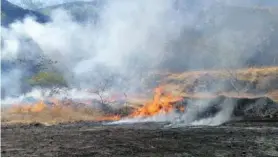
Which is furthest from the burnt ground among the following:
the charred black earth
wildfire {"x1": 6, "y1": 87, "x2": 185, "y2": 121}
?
wildfire {"x1": 6, "y1": 87, "x2": 185, "y2": 121}

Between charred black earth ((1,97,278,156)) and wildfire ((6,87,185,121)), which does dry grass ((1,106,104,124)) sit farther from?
charred black earth ((1,97,278,156))

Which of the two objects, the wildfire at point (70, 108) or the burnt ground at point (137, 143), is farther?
the wildfire at point (70, 108)

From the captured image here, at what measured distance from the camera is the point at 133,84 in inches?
7185

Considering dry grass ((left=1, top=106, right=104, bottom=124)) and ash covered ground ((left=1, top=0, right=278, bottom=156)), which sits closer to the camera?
ash covered ground ((left=1, top=0, right=278, bottom=156))

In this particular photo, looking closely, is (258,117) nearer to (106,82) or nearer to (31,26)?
(106,82)

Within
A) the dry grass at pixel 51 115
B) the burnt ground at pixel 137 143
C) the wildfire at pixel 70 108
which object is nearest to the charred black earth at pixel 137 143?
the burnt ground at pixel 137 143

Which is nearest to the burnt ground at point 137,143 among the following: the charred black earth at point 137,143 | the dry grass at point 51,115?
the charred black earth at point 137,143

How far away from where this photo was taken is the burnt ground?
51.8 metres

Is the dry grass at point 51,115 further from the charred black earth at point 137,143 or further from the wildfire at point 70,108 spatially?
the charred black earth at point 137,143

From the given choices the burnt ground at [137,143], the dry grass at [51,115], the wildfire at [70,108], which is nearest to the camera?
the burnt ground at [137,143]

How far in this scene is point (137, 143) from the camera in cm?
5891

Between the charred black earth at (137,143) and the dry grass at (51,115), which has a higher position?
the dry grass at (51,115)

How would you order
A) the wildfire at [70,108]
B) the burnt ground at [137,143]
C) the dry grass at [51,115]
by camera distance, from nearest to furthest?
the burnt ground at [137,143]
the dry grass at [51,115]
the wildfire at [70,108]

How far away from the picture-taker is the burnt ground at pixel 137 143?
51781mm
